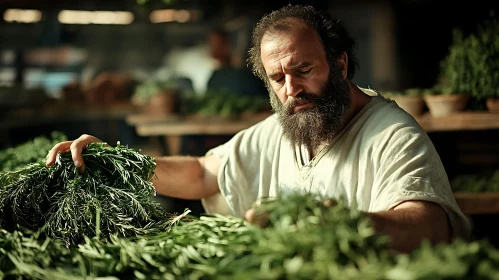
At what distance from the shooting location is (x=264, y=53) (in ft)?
8.34

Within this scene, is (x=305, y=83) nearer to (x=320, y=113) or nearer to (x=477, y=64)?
(x=320, y=113)

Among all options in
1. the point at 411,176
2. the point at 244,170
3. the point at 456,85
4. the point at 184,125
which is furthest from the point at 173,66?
the point at 411,176

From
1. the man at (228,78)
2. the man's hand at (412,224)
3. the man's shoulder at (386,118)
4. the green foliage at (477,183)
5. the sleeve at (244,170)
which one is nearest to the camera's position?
the man's hand at (412,224)

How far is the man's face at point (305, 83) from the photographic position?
7.97 ft

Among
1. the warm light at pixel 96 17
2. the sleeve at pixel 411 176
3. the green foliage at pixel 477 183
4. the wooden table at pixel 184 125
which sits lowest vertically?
the green foliage at pixel 477 183

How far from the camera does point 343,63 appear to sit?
8.78 ft

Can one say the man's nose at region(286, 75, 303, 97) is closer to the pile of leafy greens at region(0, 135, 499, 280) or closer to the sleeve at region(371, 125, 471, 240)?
the sleeve at region(371, 125, 471, 240)

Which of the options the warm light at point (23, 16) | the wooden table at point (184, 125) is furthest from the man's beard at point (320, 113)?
the warm light at point (23, 16)

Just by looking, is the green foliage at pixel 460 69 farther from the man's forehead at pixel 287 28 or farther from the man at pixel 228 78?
the man at pixel 228 78

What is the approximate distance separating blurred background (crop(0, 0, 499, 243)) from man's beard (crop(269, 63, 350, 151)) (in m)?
1.48

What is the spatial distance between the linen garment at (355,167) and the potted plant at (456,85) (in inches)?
69.9

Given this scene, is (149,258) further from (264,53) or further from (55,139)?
(55,139)

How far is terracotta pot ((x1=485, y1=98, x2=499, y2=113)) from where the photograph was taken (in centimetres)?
421

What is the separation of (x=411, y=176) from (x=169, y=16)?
9762 mm
